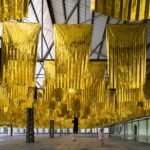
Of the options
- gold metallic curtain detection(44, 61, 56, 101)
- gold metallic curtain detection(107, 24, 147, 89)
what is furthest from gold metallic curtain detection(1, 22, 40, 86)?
gold metallic curtain detection(44, 61, 56, 101)

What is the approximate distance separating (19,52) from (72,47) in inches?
133

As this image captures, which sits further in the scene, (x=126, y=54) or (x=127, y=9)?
(x=126, y=54)

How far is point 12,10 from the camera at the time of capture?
16453 millimetres

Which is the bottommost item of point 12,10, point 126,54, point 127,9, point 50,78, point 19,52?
point 50,78

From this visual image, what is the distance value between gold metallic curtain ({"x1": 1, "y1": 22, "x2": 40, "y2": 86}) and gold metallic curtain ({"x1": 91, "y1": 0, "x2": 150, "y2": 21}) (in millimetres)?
13890

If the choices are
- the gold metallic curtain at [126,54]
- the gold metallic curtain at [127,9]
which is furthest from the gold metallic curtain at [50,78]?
the gold metallic curtain at [127,9]

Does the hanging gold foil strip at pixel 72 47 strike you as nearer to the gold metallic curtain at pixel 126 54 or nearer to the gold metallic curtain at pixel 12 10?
the gold metallic curtain at pixel 126 54

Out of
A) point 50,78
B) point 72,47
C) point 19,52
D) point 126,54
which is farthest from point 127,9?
point 50,78

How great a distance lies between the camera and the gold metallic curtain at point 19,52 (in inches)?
1048

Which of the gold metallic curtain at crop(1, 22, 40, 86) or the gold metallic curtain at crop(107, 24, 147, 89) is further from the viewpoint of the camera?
the gold metallic curtain at crop(1, 22, 40, 86)

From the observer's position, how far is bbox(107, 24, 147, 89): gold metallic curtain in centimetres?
2578

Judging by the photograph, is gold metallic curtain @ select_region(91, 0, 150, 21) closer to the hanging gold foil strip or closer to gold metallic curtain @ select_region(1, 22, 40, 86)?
the hanging gold foil strip

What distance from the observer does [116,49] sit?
25.9 m

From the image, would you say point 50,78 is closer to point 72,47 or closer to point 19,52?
point 19,52
